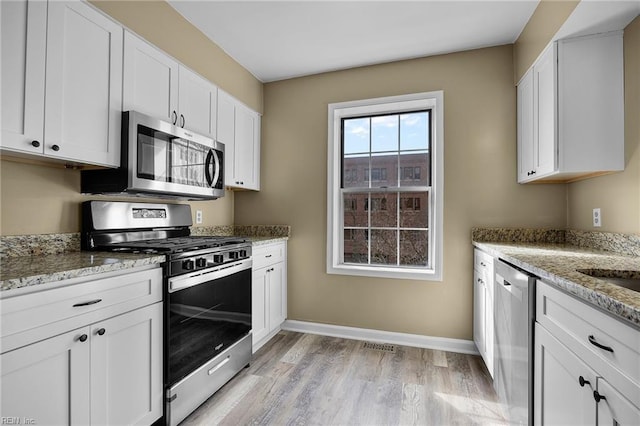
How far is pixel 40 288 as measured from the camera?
1134 millimetres

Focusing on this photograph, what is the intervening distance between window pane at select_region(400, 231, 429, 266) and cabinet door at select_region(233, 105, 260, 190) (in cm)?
161

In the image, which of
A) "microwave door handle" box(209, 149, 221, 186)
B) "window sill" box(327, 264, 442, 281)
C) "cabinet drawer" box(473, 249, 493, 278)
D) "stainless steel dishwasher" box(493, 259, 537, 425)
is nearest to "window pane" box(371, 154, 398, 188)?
"window sill" box(327, 264, 442, 281)

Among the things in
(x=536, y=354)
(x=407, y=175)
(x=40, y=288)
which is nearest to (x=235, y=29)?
(x=407, y=175)

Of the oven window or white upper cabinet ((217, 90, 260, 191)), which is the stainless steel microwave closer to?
white upper cabinet ((217, 90, 260, 191))

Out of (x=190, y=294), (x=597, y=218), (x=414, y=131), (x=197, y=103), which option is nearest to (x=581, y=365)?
(x=597, y=218)

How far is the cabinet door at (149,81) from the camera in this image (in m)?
1.86

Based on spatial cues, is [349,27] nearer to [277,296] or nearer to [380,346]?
[277,296]

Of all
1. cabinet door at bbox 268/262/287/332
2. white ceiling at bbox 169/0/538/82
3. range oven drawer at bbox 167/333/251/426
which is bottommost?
range oven drawer at bbox 167/333/251/426

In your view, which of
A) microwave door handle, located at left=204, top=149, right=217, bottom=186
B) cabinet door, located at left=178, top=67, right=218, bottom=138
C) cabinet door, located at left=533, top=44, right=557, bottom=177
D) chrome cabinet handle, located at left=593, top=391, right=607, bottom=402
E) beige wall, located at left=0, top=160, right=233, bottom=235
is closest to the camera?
chrome cabinet handle, located at left=593, top=391, right=607, bottom=402

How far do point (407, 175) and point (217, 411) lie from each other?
2426 millimetres

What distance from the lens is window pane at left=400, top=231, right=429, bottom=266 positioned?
2.97 meters

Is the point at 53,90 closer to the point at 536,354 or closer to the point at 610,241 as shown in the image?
the point at 536,354

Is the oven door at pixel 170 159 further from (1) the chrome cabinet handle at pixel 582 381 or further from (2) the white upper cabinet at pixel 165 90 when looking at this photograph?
(1) the chrome cabinet handle at pixel 582 381

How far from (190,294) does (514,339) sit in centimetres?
178
